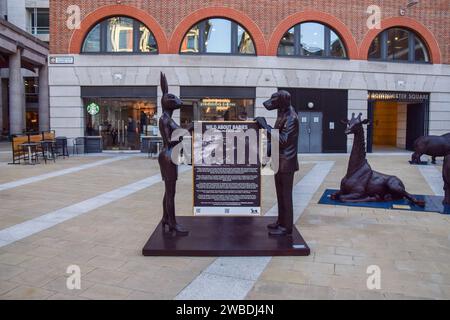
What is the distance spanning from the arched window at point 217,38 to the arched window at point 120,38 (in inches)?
74.2

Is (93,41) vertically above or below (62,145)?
above

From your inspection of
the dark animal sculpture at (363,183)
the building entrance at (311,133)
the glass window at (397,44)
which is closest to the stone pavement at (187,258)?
the dark animal sculpture at (363,183)

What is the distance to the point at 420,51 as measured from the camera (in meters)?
22.6

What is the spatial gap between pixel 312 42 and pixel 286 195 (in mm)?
17269

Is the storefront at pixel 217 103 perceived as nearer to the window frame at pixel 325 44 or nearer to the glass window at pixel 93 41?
the window frame at pixel 325 44

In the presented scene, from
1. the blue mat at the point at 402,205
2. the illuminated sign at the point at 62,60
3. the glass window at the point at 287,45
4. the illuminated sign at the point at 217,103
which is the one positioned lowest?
the blue mat at the point at 402,205

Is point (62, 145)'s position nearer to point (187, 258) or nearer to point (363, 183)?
point (363, 183)

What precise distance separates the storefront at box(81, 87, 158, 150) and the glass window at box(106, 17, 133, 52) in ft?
6.86

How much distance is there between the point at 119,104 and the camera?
2127 centimetres

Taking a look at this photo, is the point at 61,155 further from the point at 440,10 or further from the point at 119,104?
the point at 440,10

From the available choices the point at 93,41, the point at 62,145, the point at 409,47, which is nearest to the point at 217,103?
the point at 93,41

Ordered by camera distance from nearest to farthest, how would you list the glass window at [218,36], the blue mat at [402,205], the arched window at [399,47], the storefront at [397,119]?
the blue mat at [402,205] < the glass window at [218,36] < the arched window at [399,47] < the storefront at [397,119]

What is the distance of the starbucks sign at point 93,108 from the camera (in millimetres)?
21062

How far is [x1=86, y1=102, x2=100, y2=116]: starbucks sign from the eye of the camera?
21.1 m
